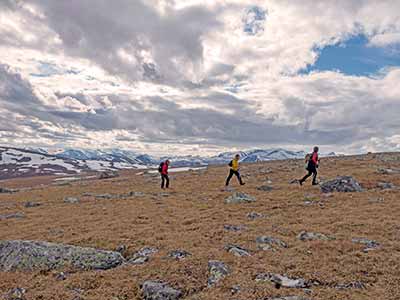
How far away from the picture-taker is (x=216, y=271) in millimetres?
12250

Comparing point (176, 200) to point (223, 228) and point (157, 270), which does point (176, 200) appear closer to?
point (223, 228)

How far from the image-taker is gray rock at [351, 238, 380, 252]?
14.4m

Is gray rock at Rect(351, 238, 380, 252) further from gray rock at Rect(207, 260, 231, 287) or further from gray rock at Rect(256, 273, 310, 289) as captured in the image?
gray rock at Rect(207, 260, 231, 287)

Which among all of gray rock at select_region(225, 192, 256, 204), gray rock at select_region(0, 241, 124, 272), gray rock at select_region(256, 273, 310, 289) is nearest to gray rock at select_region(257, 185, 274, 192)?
gray rock at select_region(225, 192, 256, 204)

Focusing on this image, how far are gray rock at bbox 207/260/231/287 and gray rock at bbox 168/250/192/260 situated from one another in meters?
1.45

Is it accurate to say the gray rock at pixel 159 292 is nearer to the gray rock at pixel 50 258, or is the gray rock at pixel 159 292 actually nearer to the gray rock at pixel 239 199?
the gray rock at pixel 50 258

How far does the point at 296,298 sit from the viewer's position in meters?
10.1

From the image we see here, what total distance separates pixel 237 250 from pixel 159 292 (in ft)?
14.8

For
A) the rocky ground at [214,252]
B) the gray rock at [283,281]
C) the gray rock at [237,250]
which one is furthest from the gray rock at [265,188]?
the gray rock at [283,281]

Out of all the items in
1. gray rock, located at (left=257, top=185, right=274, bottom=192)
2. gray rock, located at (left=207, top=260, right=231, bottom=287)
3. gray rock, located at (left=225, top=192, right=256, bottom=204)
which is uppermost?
gray rock, located at (left=257, top=185, right=274, bottom=192)

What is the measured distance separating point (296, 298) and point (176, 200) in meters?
20.3

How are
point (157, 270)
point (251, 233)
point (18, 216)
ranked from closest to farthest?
point (157, 270) < point (251, 233) < point (18, 216)

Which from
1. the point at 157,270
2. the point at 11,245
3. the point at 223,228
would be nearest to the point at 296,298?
the point at 157,270

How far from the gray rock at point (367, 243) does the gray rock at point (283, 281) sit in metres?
4.38
